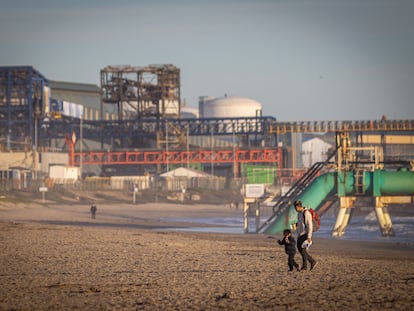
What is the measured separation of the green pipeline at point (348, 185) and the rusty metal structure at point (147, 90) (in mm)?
86235

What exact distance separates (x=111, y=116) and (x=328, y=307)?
147 m

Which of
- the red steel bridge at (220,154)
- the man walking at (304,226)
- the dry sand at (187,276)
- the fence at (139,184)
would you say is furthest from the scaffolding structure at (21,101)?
the man walking at (304,226)

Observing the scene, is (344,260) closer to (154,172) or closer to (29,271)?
(29,271)

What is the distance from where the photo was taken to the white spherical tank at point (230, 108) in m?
163

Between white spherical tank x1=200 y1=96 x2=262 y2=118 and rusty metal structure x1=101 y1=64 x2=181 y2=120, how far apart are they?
106 ft

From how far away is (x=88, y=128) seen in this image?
129 metres

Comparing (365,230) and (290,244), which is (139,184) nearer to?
(365,230)

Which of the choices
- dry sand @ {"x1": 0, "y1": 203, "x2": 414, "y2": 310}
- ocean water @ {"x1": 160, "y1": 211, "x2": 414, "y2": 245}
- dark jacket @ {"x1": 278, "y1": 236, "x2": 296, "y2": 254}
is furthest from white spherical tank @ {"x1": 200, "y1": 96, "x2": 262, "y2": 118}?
dark jacket @ {"x1": 278, "y1": 236, "x2": 296, "y2": 254}

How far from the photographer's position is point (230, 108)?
163 meters

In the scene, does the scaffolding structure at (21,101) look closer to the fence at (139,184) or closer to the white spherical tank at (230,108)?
the fence at (139,184)

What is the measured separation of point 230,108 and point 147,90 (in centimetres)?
3656

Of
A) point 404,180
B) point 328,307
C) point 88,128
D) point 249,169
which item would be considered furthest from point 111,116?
point 328,307

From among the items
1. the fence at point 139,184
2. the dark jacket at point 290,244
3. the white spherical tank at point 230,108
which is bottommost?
the dark jacket at point 290,244

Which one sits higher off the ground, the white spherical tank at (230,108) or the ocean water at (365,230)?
the white spherical tank at (230,108)
